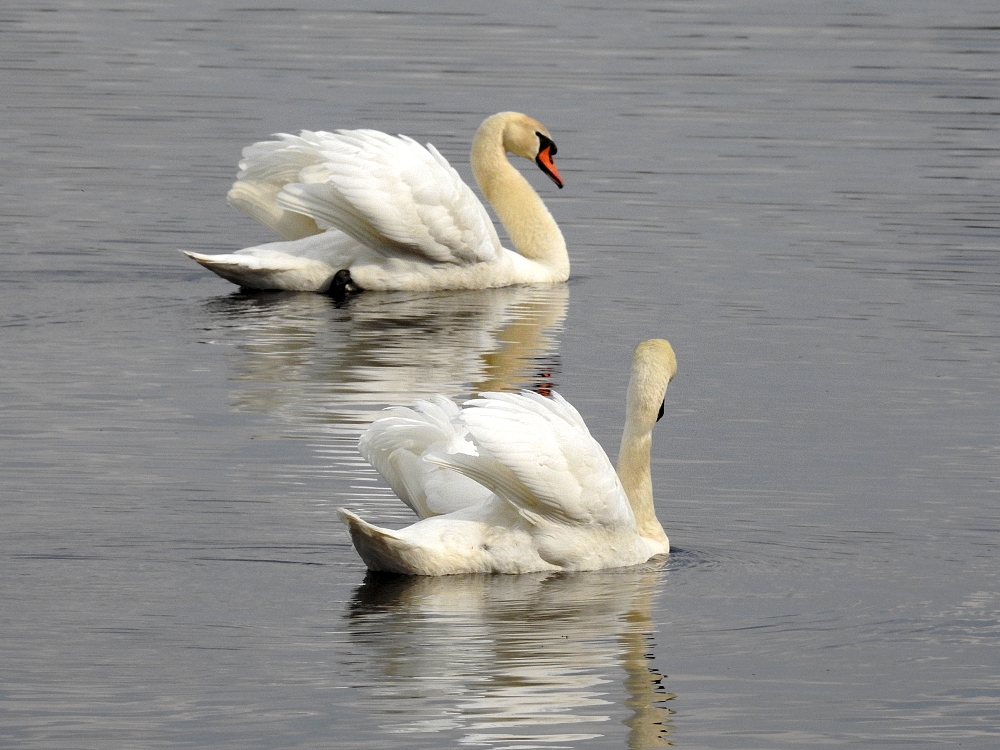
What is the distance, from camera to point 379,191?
1487cm

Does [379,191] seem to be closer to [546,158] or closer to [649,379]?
[546,158]

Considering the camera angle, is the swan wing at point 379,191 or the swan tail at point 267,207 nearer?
the swan wing at point 379,191

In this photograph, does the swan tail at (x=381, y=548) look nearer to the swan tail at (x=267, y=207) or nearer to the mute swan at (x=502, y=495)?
the mute swan at (x=502, y=495)

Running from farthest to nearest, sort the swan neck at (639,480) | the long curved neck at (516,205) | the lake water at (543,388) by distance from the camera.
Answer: the long curved neck at (516,205)
the swan neck at (639,480)
the lake water at (543,388)

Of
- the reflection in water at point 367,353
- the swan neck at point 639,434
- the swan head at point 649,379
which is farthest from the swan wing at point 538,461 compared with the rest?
the reflection in water at point 367,353

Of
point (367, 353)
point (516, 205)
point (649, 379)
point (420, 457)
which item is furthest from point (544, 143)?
point (420, 457)

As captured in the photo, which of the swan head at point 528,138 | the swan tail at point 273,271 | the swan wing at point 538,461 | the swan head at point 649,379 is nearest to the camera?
the swan wing at point 538,461

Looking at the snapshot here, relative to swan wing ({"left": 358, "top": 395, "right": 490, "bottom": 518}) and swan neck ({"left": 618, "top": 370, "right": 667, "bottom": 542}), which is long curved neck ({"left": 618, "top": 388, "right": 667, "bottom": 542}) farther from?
swan wing ({"left": 358, "top": 395, "right": 490, "bottom": 518})

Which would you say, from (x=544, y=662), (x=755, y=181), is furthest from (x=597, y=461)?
(x=755, y=181)

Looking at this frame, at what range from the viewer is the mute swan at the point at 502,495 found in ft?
27.6

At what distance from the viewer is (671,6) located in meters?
34.9

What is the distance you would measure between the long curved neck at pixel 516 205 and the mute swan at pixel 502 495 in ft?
24.2

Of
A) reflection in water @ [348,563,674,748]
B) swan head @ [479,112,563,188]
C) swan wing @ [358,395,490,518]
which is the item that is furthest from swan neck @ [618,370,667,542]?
swan head @ [479,112,563,188]

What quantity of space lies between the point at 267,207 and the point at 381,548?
7.81 m
